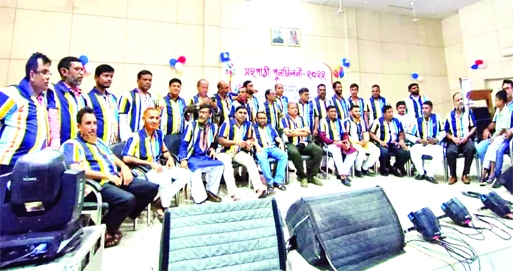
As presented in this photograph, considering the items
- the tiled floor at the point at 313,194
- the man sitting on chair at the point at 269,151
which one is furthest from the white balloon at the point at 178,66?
the tiled floor at the point at 313,194

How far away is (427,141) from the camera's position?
395 cm

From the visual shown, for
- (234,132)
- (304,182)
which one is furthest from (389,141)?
(234,132)

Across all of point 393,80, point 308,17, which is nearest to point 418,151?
point 393,80

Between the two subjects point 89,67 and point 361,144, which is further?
point 89,67

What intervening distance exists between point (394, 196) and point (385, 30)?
5002 mm

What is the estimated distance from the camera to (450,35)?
679cm

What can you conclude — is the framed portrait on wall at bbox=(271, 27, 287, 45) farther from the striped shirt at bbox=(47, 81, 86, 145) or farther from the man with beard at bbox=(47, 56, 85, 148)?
A: the striped shirt at bbox=(47, 81, 86, 145)

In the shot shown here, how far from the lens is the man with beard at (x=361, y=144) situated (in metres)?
3.94

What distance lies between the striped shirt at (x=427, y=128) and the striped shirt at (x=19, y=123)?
458cm

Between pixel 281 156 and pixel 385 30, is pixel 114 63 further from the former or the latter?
pixel 385 30

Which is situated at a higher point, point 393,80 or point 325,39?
point 325,39

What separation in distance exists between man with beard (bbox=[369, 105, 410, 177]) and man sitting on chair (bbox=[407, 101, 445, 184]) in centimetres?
15

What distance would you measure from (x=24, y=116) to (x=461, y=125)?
4.97 metres

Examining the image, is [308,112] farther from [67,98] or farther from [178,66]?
[67,98]
